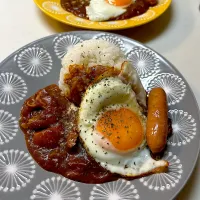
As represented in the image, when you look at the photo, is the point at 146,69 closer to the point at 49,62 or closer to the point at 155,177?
the point at 49,62

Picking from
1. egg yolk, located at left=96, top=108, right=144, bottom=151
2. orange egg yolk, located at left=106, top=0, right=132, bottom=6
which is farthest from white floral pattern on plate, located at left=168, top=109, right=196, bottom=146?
orange egg yolk, located at left=106, top=0, right=132, bottom=6

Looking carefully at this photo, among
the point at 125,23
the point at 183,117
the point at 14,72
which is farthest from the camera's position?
the point at 125,23

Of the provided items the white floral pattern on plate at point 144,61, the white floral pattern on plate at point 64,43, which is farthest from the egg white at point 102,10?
the white floral pattern on plate at point 144,61

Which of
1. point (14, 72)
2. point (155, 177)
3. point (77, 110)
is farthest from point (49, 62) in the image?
point (155, 177)

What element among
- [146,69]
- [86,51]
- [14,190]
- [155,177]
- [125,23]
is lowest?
[155,177]

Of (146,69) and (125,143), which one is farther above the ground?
(146,69)

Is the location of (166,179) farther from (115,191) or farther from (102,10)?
(102,10)

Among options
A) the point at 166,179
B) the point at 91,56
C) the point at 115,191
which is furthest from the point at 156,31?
the point at 115,191
